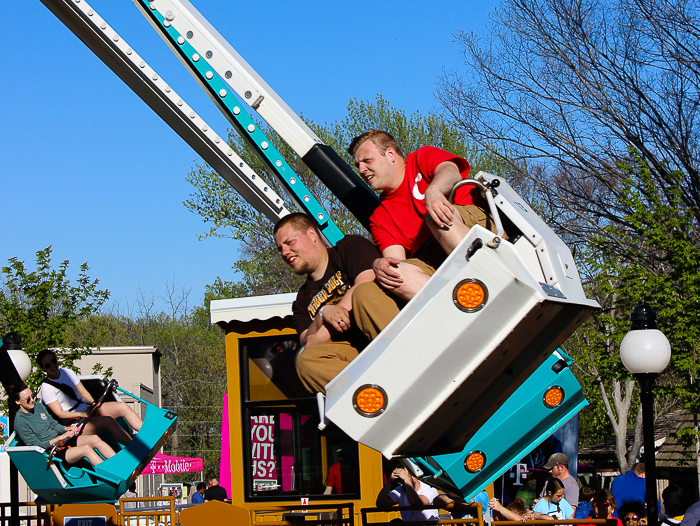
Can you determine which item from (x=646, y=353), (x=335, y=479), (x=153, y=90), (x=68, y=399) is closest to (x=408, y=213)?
(x=153, y=90)

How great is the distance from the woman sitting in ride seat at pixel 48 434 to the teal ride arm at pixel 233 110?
279 centimetres

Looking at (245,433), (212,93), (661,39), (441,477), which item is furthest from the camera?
(661,39)

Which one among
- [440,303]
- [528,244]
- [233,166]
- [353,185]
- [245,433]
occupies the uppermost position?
[233,166]

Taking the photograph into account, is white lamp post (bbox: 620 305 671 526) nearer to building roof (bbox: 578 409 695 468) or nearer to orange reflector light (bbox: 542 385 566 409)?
orange reflector light (bbox: 542 385 566 409)

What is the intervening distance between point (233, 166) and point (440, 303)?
3682 mm

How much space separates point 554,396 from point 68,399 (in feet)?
15.7

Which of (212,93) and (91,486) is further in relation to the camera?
(91,486)

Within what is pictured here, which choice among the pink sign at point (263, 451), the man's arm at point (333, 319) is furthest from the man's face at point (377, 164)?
the pink sign at point (263, 451)

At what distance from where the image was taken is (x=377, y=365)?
329 centimetres

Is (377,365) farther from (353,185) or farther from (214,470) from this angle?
(214,470)

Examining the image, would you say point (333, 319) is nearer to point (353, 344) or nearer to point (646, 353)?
point (353, 344)

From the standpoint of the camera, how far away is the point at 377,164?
161 inches

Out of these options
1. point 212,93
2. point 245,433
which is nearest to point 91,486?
point 245,433

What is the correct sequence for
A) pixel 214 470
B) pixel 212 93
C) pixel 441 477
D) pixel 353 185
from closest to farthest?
pixel 441 477
pixel 353 185
pixel 212 93
pixel 214 470
